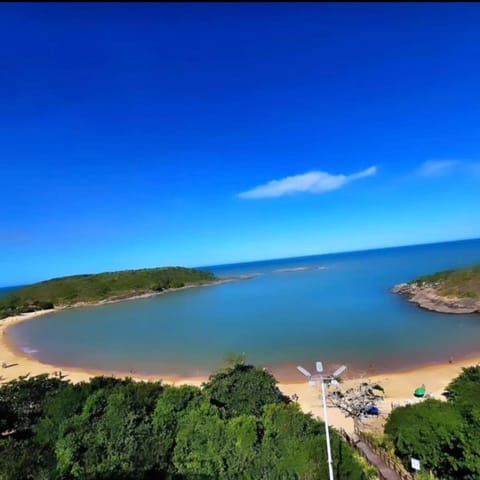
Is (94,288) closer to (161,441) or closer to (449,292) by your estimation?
(449,292)

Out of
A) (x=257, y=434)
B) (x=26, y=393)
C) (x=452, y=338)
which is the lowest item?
(x=452, y=338)

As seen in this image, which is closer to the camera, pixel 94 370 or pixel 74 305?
pixel 94 370

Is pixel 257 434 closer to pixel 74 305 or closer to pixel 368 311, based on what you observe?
pixel 368 311

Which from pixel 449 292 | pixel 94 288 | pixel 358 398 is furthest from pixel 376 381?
pixel 94 288

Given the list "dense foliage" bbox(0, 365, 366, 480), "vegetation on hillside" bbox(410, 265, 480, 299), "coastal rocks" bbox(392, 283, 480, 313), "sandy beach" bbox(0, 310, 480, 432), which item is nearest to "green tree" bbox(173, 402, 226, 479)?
"dense foliage" bbox(0, 365, 366, 480)

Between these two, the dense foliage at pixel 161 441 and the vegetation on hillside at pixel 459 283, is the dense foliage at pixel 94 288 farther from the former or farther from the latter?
the dense foliage at pixel 161 441

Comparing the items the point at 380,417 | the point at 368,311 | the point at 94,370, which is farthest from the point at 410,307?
the point at 94,370
